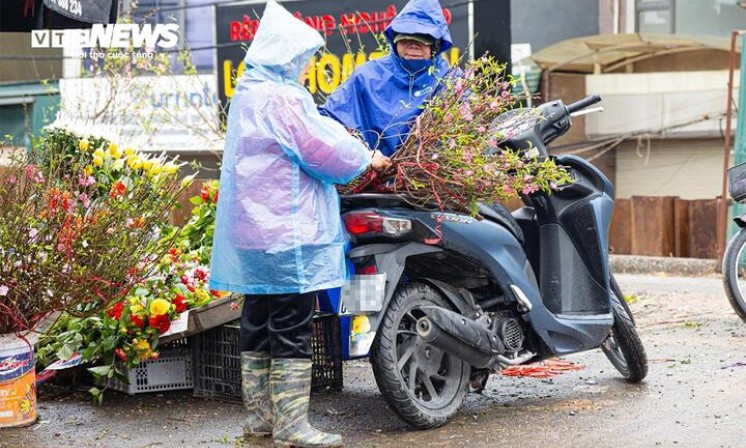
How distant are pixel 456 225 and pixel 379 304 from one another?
592 millimetres

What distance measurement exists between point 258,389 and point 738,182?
14.1 feet

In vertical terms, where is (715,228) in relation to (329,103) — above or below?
below

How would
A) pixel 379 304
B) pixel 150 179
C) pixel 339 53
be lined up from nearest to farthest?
1. pixel 379 304
2. pixel 150 179
3. pixel 339 53

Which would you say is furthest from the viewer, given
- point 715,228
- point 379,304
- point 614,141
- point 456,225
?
point 614,141

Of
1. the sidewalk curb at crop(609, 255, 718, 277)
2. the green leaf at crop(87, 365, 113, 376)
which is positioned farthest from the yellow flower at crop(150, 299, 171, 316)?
the sidewalk curb at crop(609, 255, 718, 277)

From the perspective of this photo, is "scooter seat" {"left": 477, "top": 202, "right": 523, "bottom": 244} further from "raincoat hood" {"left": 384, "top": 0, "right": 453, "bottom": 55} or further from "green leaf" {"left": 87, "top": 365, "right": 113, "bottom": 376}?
"green leaf" {"left": 87, "top": 365, "right": 113, "bottom": 376}

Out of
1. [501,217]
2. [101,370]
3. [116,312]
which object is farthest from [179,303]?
[501,217]

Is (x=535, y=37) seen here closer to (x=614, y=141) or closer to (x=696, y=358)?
(x=614, y=141)

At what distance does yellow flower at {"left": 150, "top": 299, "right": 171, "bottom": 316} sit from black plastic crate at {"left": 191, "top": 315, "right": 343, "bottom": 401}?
0.99ft

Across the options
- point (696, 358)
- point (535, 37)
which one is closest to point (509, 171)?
point (696, 358)

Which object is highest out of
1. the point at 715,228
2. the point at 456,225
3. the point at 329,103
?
the point at 329,103

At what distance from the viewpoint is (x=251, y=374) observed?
16.7ft

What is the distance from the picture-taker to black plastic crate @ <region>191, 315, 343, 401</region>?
19.4ft

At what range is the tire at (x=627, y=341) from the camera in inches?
245
